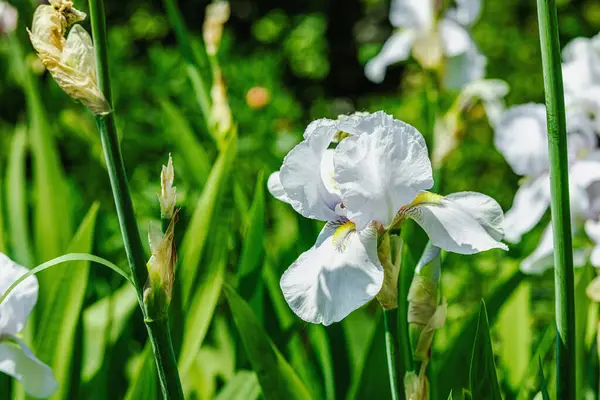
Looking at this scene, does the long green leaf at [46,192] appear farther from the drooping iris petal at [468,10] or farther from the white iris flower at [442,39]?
the drooping iris petal at [468,10]

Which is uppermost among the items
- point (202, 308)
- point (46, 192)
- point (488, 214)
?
point (488, 214)

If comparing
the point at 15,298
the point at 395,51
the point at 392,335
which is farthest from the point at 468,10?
the point at 15,298

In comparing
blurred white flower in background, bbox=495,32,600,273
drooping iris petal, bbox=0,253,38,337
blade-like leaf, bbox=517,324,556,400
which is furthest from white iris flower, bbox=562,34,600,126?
drooping iris petal, bbox=0,253,38,337

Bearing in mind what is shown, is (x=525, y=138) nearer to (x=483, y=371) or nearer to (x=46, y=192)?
(x=483, y=371)

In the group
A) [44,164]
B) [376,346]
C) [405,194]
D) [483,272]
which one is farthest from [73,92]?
[483,272]

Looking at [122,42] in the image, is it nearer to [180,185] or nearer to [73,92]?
[180,185]

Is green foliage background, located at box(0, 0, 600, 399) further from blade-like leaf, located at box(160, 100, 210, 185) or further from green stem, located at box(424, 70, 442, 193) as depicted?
green stem, located at box(424, 70, 442, 193)

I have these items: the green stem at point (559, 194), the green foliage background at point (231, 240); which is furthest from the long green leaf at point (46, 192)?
the green stem at point (559, 194)
